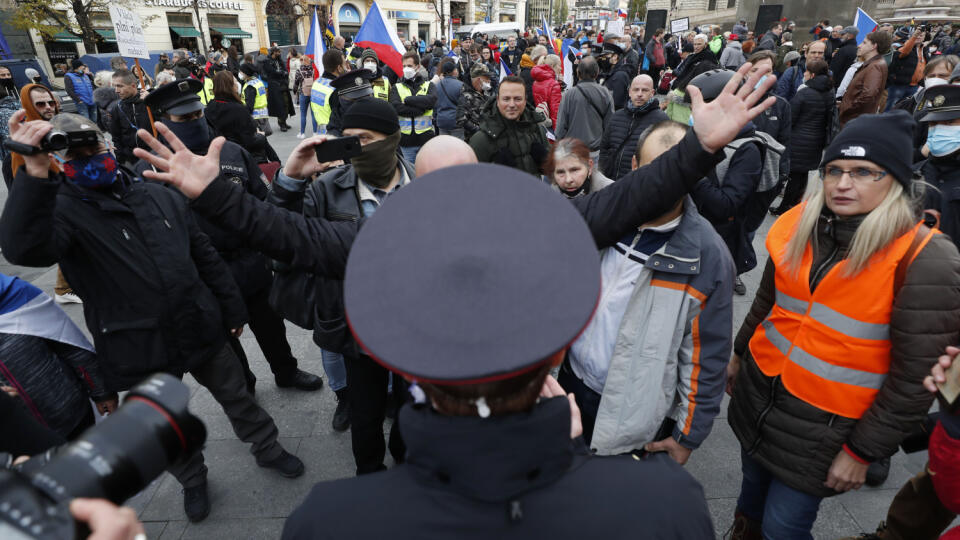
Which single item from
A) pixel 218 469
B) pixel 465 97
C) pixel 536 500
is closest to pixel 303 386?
pixel 218 469

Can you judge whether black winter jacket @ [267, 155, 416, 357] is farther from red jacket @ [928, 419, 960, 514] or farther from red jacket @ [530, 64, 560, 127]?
red jacket @ [530, 64, 560, 127]

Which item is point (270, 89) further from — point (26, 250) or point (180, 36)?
point (180, 36)

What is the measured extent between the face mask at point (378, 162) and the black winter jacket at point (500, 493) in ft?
Result: 6.07

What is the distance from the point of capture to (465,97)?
771cm

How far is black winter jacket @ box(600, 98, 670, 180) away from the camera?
4.46m

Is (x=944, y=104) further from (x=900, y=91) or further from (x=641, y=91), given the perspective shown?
(x=900, y=91)

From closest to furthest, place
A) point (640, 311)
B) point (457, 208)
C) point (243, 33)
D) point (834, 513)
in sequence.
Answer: point (457, 208) < point (640, 311) < point (834, 513) < point (243, 33)

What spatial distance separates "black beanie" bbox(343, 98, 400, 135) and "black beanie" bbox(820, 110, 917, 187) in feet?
6.32

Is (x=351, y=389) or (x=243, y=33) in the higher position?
(x=243, y=33)

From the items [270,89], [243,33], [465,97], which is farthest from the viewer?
[243,33]

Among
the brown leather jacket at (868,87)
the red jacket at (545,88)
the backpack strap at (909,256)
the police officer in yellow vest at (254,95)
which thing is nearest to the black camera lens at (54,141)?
the backpack strap at (909,256)

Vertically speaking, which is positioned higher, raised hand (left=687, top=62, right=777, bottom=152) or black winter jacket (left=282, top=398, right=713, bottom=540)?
raised hand (left=687, top=62, right=777, bottom=152)

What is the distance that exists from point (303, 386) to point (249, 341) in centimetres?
99

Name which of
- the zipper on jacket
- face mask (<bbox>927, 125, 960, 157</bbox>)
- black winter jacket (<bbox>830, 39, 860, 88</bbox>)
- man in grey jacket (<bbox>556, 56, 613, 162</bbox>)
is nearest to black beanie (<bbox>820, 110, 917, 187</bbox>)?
the zipper on jacket
